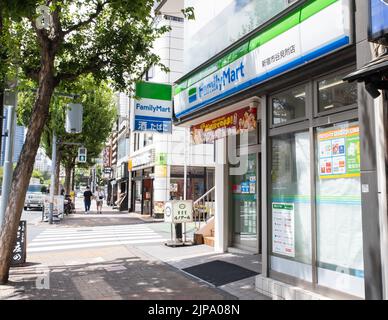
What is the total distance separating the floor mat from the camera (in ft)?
24.4

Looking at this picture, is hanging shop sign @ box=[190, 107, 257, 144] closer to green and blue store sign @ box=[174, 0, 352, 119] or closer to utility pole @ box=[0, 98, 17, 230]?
green and blue store sign @ box=[174, 0, 352, 119]

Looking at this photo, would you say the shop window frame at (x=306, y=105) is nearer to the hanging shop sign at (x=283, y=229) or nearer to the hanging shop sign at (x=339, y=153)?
the hanging shop sign at (x=339, y=153)

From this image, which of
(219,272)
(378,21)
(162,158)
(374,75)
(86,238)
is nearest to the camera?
(374,75)

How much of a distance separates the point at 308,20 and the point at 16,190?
5817 mm

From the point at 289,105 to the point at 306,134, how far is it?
0.62 m

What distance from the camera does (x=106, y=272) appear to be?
819 cm

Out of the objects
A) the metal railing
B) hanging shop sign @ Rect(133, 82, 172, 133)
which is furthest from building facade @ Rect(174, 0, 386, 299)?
the metal railing

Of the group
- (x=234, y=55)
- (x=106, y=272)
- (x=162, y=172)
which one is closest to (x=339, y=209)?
(x=234, y=55)

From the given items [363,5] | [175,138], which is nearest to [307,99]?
[363,5]

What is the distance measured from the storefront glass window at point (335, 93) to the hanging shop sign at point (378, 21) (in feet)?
2.54

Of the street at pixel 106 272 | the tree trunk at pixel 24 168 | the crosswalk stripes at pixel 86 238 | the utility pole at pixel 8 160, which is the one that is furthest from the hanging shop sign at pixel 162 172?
the tree trunk at pixel 24 168

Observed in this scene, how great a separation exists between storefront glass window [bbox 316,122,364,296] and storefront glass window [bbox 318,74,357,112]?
0.31m

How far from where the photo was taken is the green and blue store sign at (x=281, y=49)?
4844 mm

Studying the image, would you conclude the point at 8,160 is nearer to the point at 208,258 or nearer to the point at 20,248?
the point at 20,248
